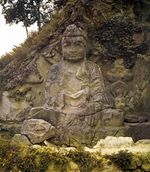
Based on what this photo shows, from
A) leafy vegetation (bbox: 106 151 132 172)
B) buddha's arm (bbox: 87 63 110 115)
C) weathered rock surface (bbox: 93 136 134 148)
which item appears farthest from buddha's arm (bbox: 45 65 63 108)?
leafy vegetation (bbox: 106 151 132 172)

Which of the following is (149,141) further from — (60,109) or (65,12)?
(65,12)

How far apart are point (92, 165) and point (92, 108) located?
7.95ft

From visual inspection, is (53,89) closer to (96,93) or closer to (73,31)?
(96,93)

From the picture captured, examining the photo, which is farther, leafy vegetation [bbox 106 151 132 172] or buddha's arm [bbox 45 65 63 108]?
buddha's arm [bbox 45 65 63 108]

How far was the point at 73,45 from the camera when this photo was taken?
1339 cm

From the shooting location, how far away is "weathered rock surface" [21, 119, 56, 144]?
1222cm

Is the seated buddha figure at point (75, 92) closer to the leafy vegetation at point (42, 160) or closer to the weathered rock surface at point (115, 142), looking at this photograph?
the weathered rock surface at point (115, 142)

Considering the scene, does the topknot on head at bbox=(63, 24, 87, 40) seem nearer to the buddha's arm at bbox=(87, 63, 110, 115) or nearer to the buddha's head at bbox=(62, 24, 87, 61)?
the buddha's head at bbox=(62, 24, 87, 61)

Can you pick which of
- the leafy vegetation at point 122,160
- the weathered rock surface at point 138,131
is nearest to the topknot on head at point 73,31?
the weathered rock surface at point 138,131

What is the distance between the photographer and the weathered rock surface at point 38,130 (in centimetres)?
1222

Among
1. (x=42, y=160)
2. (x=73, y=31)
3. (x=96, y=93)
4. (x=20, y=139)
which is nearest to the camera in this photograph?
(x=42, y=160)

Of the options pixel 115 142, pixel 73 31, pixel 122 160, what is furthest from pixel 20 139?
pixel 73 31

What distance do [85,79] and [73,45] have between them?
941 mm

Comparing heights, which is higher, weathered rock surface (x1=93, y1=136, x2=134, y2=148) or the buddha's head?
the buddha's head
